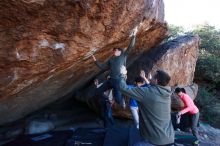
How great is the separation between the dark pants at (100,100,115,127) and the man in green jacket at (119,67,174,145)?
14.0ft

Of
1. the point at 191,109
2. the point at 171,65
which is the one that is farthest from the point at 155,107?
the point at 171,65

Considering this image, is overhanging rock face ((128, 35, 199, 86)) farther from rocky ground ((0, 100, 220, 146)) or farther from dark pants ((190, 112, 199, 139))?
dark pants ((190, 112, 199, 139))

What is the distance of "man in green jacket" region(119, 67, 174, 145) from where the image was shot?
4570 mm

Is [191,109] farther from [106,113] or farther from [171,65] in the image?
[171,65]

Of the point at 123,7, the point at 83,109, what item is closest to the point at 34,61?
the point at 123,7

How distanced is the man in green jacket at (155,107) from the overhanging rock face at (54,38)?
5.60 ft

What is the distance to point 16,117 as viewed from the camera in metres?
8.80

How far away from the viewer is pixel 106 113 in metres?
9.09

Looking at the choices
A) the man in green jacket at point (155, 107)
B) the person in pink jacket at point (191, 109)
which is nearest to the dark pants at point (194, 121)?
the person in pink jacket at point (191, 109)

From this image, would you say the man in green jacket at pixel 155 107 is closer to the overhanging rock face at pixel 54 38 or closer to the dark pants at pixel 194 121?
the overhanging rock face at pixel 54 38

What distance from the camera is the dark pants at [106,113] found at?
9000mm

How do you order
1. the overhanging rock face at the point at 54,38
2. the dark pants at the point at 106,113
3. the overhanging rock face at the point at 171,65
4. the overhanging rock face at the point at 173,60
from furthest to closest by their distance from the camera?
the overhanging rock face at the point at 173,60 → the overhanging rock face at the point at 171,65 → the dark pants at the point at 106,113 → the overhanging rock face at the point at 54,38

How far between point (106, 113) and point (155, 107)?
4571mm

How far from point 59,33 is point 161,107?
228 centimetres
